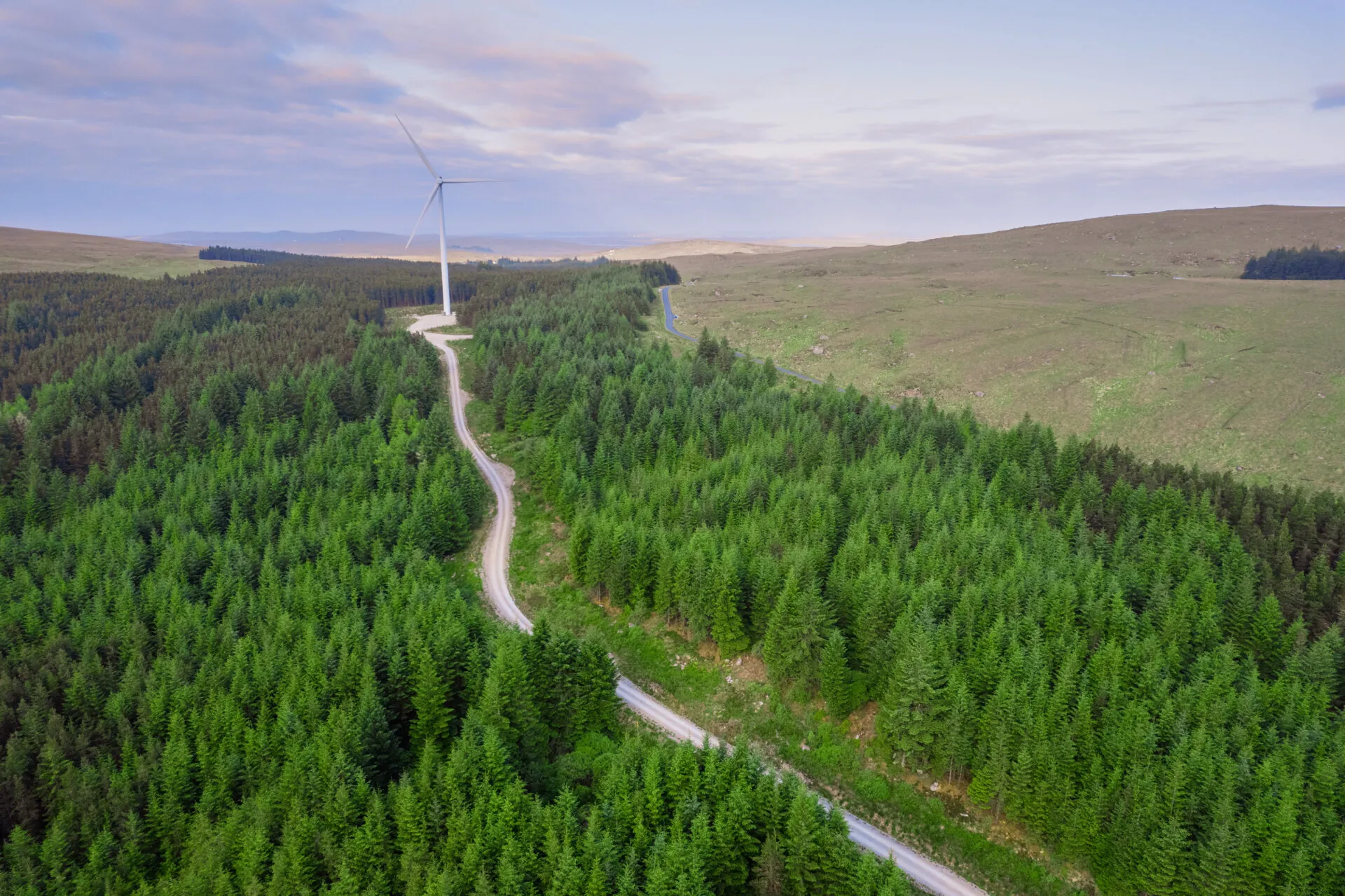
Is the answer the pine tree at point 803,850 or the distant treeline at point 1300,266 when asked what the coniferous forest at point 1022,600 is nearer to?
the pine tree at point 803,850

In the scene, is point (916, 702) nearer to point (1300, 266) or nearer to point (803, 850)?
point (803, 850)

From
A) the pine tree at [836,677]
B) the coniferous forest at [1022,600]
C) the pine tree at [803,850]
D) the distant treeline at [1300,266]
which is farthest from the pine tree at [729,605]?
the distant treeline at [1300,266]

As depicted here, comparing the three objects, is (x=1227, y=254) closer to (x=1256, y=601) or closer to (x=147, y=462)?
(x=1256, y=601)

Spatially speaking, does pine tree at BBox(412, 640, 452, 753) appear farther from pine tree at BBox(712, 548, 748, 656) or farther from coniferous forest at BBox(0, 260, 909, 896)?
pine tree at BBox(712, 548, 748, 656)

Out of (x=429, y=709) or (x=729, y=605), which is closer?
(x=429, y=709)

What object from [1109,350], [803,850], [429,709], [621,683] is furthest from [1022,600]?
[1109,350]

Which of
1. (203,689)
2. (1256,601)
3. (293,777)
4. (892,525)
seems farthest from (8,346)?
(1256,601)
